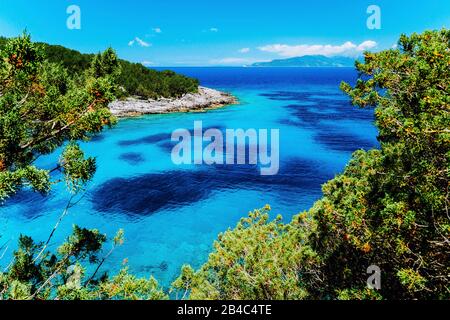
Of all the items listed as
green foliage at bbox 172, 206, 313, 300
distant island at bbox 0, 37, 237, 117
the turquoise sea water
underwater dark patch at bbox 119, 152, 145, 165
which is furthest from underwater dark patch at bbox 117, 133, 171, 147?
green foliage at bbox 172, 206, 313, 300

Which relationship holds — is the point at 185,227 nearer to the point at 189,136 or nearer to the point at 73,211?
the point at 73,211

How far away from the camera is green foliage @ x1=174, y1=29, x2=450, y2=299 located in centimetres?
701

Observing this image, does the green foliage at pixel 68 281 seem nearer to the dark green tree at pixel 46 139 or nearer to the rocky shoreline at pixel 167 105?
the dark green tree at pixel 46 139

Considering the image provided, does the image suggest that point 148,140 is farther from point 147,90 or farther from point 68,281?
point 68,281

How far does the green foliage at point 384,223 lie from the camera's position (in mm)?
7012

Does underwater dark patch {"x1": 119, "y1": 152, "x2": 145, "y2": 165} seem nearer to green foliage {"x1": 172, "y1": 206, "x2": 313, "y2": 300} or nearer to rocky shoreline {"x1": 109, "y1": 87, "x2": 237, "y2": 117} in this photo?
rocky shoreline {"x1": 109, "y1": 87, "x2": 237, "y2": 117}

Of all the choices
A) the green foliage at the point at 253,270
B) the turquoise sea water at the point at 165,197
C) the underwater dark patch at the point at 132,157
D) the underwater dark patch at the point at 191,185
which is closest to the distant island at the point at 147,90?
the turquoise sea water at the point at 165,197

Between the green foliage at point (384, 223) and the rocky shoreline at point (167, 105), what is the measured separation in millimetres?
57903

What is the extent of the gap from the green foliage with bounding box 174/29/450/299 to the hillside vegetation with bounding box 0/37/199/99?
62.9 m

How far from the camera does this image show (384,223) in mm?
7469

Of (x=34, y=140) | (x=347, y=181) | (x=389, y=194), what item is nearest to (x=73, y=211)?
(x=34, y=140)

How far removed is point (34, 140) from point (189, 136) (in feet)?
143

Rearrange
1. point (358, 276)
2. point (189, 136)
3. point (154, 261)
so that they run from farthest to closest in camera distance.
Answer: point (189, 136)
point (154, 261)
point (358, 276)

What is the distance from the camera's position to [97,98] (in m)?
9.80
